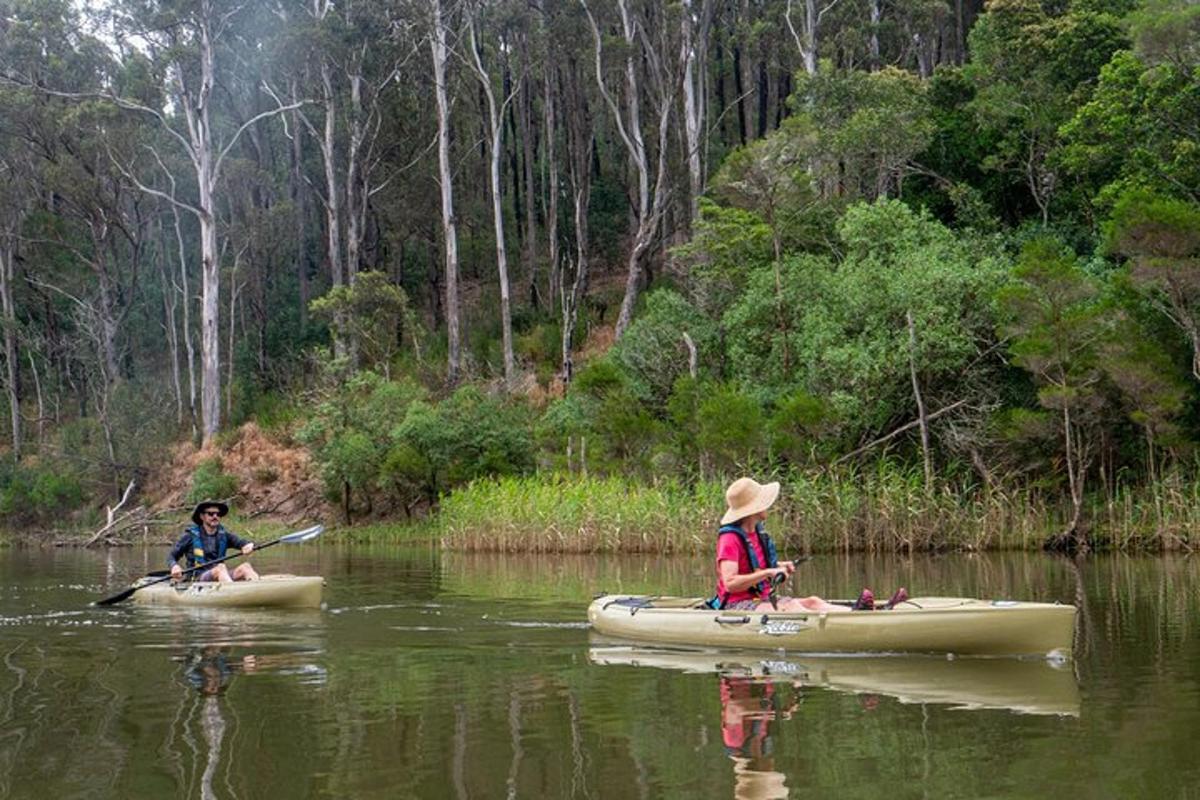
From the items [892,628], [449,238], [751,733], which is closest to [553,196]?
[449,238]

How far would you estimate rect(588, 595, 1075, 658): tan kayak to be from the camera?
8.52 m

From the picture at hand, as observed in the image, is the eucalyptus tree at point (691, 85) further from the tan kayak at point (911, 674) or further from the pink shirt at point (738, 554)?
the tan kayak at point (911, 674)

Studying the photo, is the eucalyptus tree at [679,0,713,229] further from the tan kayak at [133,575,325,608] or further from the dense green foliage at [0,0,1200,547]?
the tan kayak at [133,575,325,608]

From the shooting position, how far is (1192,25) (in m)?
20.8

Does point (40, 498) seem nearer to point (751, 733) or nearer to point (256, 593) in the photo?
point (256, 593)

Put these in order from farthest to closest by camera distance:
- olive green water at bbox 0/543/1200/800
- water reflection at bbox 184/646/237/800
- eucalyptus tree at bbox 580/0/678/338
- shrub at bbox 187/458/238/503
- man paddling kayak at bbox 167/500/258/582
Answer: eucalyptus tree at bbox 580/0/678/338 → shrub at bbox 187/458/238/503 → man paddling kayak at bbox 167/500/258/582 → water reflection at bbox 184/646/237/800 → olive green water at bbox 0/543/1200/800

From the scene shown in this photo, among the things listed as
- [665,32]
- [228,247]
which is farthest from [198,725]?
[228,247]

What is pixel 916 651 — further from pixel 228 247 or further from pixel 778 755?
pixel 228 247

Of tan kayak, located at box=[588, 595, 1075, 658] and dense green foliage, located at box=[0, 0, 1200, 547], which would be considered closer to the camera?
tan kayak, located at box=[588, 595, 1075, 658]

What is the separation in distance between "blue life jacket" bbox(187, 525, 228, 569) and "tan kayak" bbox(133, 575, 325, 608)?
0.52 metres

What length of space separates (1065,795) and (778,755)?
1.29 meters

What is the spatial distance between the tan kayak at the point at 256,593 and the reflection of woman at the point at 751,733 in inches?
230

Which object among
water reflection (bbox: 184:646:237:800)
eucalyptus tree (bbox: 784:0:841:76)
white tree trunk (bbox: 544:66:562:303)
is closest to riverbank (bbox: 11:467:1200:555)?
water reflection (bbox: 184:646:237:800)

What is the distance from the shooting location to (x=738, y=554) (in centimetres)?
955
